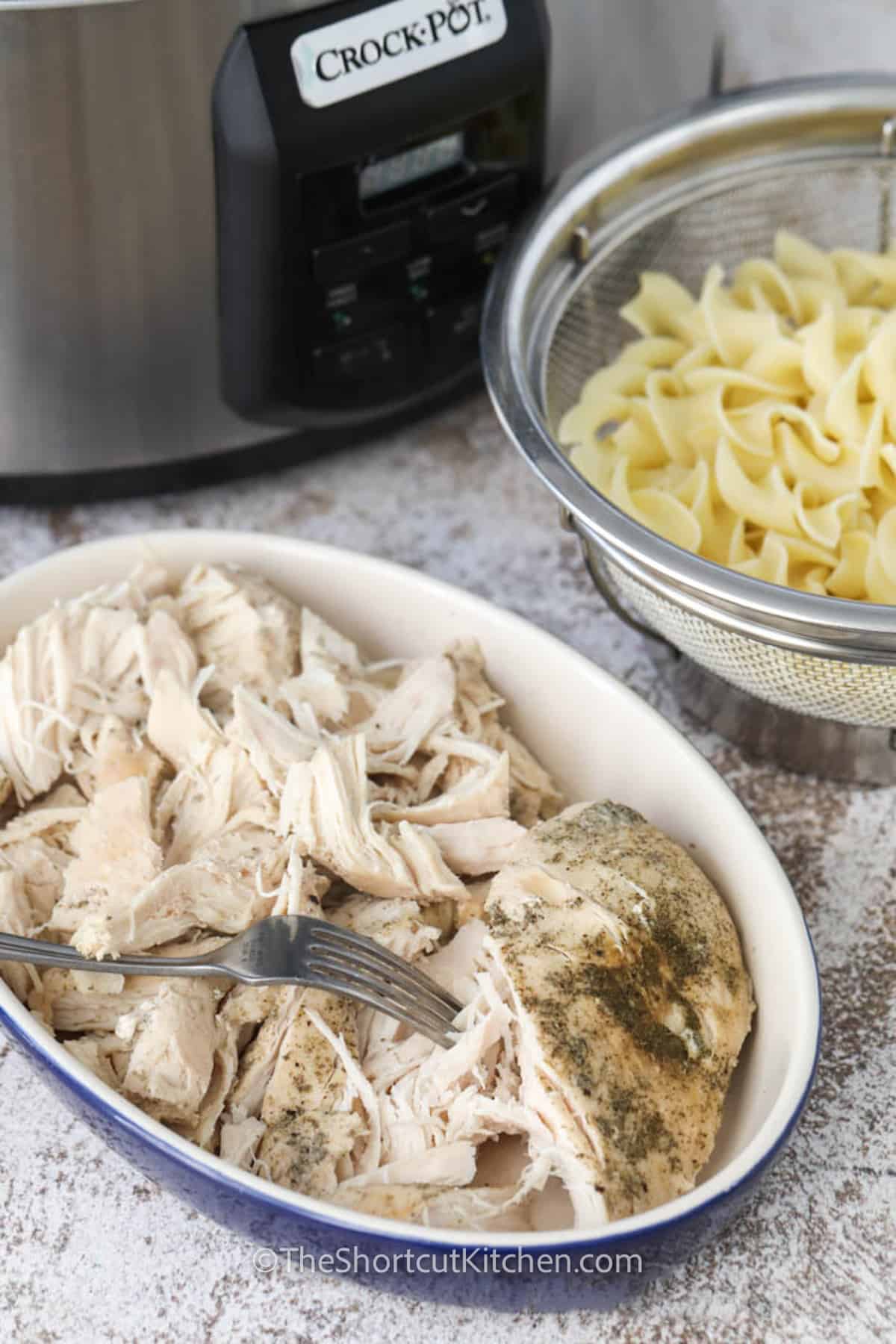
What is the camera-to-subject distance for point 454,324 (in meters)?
1.03

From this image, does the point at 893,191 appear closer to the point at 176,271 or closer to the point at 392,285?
the point at 392,285

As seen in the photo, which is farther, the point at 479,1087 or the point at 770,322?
the point at 770,322

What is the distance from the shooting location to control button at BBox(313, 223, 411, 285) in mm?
937

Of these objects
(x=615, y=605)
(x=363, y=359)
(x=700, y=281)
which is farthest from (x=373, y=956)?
(x=700, y=281)

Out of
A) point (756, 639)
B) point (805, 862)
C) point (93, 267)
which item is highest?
point (93, 267)

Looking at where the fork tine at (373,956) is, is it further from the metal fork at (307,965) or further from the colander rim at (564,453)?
the colander rim at (564,453)

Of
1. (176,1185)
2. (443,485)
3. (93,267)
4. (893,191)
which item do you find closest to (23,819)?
(176,1185)

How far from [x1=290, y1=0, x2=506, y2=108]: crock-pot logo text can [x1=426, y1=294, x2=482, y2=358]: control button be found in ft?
0.57

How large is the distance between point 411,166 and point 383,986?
1.83 ft

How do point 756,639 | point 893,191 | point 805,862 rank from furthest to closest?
point 893,191, point 805,862, point 756,639

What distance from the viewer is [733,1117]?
688mm

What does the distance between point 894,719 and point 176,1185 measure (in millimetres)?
473

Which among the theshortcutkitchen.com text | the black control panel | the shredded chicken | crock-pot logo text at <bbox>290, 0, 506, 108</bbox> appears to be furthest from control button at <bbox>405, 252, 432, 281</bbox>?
the theshortcutkitchen.com text

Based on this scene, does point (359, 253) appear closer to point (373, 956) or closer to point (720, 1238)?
point (373, 956)
